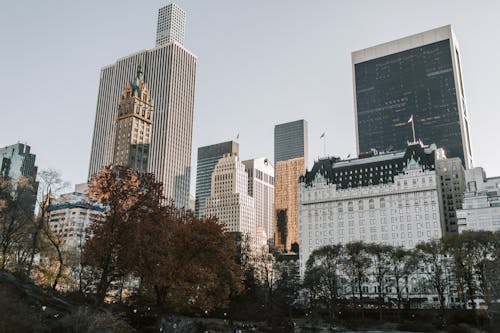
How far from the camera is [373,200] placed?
512 feet

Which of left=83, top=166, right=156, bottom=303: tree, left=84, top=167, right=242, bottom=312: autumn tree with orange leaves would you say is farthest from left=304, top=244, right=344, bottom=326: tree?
left=83, top=166, right=156, bottom=303: tree

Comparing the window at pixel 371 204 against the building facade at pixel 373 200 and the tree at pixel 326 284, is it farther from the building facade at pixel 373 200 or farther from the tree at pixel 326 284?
the tree at pixel 326 284

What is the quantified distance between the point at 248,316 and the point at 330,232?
88778 millimetres

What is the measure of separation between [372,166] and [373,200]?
42.5ft

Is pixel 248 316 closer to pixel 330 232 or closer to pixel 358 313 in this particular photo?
pixel 358 313

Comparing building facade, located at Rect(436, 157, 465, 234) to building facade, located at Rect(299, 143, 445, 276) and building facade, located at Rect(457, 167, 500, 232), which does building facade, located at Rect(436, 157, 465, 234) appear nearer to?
building facade, located at Rect(457, 167, 500, 232)

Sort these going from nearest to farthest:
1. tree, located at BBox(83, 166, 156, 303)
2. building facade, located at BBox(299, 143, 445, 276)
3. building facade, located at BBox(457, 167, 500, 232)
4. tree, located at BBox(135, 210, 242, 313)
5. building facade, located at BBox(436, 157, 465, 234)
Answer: tree, located at BBox(83, 166, 156, 303) → tree, located at BBox(135, 210, 242, 313) → building facade, located at BBox(299, 143, 445, 276) → building facade, located at BBox(457, 167, 500, 232) → building facade, located at BBox(436, 157, 465, 234)

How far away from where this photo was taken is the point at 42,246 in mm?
70812

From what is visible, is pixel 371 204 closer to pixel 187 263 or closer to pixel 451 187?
pixel 451 187

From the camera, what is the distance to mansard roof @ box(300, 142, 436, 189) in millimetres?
153625

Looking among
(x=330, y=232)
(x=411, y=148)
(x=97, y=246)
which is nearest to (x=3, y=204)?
(x=97, y=246)


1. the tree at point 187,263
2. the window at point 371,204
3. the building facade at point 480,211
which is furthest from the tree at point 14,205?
the building facade at point 480,211

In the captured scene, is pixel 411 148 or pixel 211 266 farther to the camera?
pixel 411 148

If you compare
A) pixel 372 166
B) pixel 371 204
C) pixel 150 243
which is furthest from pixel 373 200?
pixel 150 243
